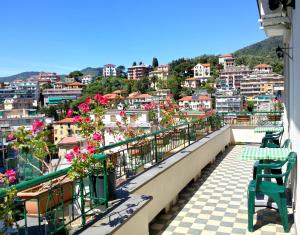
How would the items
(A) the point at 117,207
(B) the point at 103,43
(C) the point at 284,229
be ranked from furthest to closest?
(B) the point at 103,43 < (C) the point at 284,229 < (A) the point at 117,207

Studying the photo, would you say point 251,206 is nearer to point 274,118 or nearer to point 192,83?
point 274,118

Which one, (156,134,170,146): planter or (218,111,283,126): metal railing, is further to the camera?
(218,111,283,126): metal railing

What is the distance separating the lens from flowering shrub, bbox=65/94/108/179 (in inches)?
109

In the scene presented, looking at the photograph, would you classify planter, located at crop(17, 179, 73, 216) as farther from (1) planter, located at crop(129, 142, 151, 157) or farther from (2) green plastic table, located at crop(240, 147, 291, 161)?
(2) green plastic table, located at crop(240, 147, 291, 161)

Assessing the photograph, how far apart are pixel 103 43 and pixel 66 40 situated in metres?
17.1

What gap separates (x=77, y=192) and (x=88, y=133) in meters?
0.84

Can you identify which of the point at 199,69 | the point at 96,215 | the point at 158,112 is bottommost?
the point at 96,215

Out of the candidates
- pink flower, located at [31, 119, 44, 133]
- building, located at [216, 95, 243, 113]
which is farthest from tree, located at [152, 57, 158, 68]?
pink flower, located at [31, 119, 44, 133]

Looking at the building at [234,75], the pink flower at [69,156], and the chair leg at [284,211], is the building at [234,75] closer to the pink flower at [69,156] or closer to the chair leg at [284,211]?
the chair leg at [284,211]

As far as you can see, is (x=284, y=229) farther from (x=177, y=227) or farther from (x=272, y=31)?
(x=272, y=31)

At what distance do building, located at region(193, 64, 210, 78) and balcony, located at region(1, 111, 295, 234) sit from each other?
389ft

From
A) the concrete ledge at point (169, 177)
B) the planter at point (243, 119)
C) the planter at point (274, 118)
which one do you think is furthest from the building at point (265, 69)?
the concrete ledge at point (169, 177)

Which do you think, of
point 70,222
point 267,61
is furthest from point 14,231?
point 267,61

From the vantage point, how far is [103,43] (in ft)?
283
